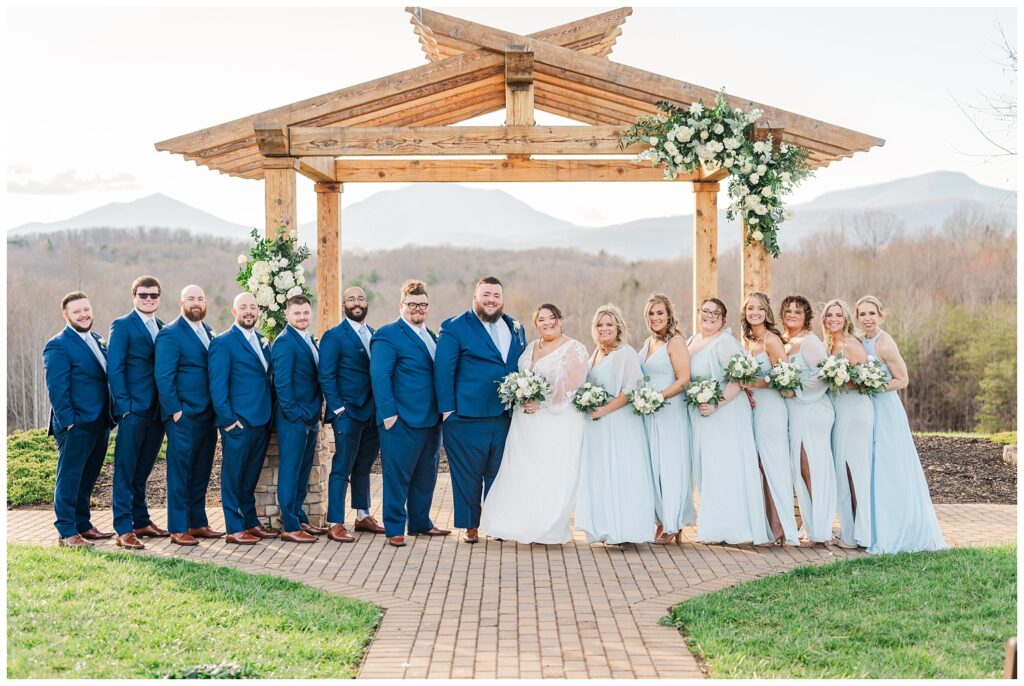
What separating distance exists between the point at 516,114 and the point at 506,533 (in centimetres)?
406

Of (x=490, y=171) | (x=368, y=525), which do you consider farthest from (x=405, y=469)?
(x=490, y=171)

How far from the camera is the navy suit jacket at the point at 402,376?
836cm

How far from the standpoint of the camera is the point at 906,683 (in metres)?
4.83

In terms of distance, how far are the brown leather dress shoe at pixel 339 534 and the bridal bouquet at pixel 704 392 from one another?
308cm

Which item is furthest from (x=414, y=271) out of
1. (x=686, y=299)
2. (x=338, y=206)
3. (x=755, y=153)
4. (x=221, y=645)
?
(x=221, y=645)

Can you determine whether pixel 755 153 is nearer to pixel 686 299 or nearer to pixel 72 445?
pixel 72 445

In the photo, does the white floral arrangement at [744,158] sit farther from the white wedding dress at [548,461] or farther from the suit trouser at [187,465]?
the suit trouser at [187,465]

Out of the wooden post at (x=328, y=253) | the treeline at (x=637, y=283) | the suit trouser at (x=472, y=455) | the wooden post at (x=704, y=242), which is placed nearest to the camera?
the suit trouser at (x=472, y=455)

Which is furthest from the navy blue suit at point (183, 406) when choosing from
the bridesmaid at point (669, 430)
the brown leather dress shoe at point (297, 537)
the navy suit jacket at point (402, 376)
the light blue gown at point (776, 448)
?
the light blue gown at point (776, 448)

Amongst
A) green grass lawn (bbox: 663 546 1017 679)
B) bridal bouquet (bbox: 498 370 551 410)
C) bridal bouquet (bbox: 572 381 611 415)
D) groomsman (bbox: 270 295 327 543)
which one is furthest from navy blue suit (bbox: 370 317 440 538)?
green grass lawn (bbox: 663 546 1017 679)

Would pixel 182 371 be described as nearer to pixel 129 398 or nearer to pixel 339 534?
pixel 129 398

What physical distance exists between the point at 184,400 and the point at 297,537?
147 centimetres

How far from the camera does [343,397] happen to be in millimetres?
8547

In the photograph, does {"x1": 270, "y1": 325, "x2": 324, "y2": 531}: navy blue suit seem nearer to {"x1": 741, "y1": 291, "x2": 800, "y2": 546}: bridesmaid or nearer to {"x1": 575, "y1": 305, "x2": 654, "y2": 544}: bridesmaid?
{"x1": 575, "y1": 305, "x2": 654, "y2": 544}: bridesmaid
